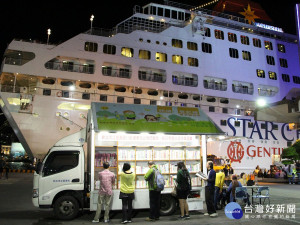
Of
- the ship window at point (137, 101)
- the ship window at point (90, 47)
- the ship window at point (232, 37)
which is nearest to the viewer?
the ship window at point (90, 47)

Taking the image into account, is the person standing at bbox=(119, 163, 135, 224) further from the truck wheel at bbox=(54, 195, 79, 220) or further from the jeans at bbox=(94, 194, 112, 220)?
the truck wheel at bbox=(54, 195, 79, 220)

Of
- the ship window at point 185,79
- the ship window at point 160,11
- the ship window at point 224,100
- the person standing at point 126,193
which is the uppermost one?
the ship window at point 160,11

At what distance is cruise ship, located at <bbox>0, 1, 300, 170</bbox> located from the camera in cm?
2084

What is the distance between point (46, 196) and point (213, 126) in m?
5.40

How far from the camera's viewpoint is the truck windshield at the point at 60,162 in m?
7.86

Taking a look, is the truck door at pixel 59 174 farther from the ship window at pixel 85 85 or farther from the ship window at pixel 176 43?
the ship window at pixel 176 43

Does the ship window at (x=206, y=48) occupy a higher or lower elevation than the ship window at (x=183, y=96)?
higher

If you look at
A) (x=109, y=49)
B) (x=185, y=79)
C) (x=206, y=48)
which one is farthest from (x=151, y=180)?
(x=206, y=48)

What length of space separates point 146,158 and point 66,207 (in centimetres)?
279

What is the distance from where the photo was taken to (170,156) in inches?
360

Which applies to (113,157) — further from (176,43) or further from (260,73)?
(260,73)

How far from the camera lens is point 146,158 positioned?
29.5 feet

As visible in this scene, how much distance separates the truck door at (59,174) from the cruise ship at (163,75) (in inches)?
524

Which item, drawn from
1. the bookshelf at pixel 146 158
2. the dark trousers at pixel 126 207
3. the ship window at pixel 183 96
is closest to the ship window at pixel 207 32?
the ship window at pixel 183 96
